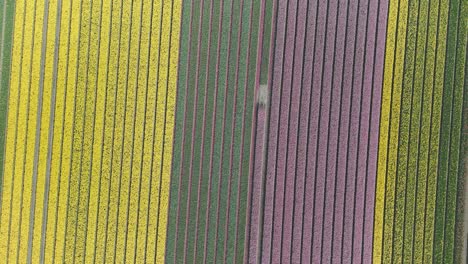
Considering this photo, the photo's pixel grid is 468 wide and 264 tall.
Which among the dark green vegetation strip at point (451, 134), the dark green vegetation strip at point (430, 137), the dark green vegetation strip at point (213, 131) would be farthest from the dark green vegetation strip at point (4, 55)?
the dark green vegetation strip at point (451, 134)

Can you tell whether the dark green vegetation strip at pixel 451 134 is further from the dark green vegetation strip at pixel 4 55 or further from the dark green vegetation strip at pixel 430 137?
the dark green vegetation strip at pixel 4 55

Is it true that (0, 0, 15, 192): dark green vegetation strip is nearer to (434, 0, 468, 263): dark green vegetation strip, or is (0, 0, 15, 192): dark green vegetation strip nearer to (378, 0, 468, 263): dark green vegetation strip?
(378, 0, 468, 263): dark green vegetation strip

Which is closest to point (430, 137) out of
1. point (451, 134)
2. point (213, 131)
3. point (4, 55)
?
point (451, 134)

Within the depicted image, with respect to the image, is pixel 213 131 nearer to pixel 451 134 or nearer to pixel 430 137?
pixel 430 137

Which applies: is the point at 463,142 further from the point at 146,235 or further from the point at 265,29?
the point at 146,235

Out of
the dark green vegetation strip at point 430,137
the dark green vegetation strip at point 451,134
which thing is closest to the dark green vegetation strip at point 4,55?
the dark green vegetation strip at point 430,137

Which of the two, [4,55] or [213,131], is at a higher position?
[4,55]

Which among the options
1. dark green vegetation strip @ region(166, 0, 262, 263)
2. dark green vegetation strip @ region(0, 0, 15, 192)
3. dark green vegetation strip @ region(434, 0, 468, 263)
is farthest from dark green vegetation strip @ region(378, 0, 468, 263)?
dark green vegetation strip @ region(0, 0, 15, 192)

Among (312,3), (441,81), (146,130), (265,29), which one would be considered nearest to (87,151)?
(146,130)

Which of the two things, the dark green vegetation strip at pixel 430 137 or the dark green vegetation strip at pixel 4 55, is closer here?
the dark green vegetation strip at pixel 430 137
